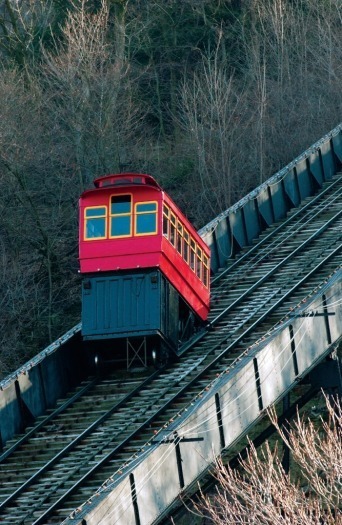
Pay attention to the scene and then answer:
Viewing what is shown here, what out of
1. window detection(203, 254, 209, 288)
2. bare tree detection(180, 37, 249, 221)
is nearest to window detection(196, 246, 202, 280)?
window detection(203, 254, 209, 288)

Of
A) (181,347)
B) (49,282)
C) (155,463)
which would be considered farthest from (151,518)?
(49,282)

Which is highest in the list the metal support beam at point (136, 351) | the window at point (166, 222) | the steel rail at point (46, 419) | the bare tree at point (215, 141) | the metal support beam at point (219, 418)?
the bare tree at point (215, 141)

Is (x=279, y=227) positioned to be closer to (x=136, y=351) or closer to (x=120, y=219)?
(x=120, y=219)

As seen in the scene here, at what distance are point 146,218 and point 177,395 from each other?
4284 millimetres

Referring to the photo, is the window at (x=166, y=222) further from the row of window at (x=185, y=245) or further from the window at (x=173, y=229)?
the window at (x=173, y=229)

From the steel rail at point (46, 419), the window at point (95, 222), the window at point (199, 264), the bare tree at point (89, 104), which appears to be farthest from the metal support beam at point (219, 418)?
the bare tree at point (89, 104)

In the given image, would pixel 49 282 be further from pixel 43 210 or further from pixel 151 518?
pixel 151 518

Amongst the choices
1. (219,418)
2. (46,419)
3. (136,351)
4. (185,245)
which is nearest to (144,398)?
(136,351)

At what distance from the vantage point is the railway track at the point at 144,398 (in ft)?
90.9

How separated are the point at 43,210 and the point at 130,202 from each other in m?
17.7

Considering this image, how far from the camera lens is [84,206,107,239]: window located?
33031mm

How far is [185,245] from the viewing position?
3450 centimetres

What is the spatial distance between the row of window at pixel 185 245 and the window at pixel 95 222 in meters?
1.36

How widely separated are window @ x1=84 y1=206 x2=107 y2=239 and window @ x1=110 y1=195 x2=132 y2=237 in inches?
7.4
